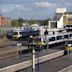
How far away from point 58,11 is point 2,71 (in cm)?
11161

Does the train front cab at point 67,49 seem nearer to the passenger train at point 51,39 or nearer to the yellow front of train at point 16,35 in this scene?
the passenger train at point 51,39

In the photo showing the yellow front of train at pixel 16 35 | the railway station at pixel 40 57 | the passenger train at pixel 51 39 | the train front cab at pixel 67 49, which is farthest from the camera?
the yellow front of train at pixel 16 35

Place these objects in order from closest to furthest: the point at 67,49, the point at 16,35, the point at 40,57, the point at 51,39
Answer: the point at 40,57
the point at 67,49
the point at 51,39
the point at 16,35

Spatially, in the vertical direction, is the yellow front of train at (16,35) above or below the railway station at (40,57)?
below

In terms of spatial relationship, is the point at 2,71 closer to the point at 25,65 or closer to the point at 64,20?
the point at 25,65

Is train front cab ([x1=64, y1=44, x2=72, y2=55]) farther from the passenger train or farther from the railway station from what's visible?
the passenger train

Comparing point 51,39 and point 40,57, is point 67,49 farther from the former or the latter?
point 51,39

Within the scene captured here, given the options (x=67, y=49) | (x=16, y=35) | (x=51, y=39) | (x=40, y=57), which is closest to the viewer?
(x=40, y=57)

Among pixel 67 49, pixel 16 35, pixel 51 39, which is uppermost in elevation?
pixel 67 49

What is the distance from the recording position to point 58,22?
108 metres

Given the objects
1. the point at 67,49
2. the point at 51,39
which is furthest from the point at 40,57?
the point at 51,39

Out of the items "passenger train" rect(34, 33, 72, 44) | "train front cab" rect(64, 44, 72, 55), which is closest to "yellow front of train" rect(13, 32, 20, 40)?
"passenger train" rect(34, 33, 72, 44)

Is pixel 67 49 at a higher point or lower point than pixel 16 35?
higher

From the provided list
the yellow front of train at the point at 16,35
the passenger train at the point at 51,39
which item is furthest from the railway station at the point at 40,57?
the yellow front of train at the point at 16,35
